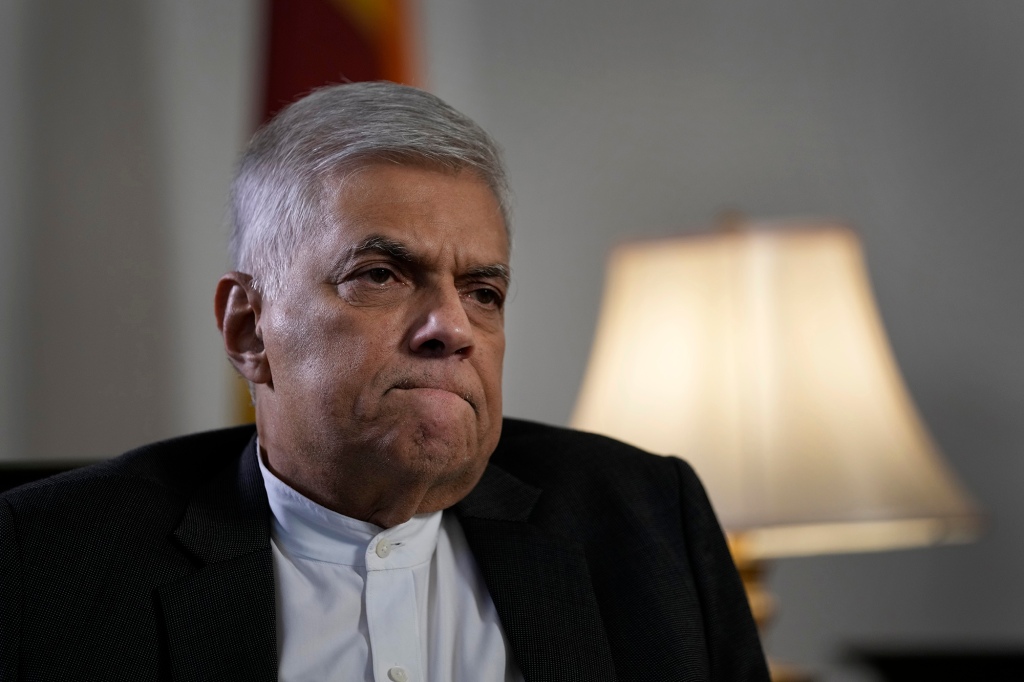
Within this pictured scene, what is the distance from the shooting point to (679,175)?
2.91 meters

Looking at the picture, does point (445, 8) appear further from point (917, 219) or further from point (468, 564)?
point (468, 564)

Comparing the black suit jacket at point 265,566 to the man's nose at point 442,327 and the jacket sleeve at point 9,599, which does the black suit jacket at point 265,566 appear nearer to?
the jacket sleeve at point 9,599

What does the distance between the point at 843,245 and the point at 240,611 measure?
133cm

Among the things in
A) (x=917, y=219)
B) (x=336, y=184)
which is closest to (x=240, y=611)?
(x=336, y=184)

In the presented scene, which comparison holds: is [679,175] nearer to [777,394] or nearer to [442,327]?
[777,394]

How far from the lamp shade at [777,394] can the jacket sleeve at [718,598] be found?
1.63 ft

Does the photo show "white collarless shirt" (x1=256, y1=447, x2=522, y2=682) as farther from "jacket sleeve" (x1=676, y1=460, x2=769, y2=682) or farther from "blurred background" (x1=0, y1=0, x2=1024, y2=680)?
"blurred background" (x1=0, y1=0, x2=1024, y2=680)

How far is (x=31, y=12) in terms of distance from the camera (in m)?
2.45

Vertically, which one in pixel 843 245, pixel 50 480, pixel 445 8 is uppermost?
pixel 445 8

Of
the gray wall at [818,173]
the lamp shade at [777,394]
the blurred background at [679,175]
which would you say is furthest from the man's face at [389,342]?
the gray wall at [818,173]

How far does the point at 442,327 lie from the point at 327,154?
0.25 m

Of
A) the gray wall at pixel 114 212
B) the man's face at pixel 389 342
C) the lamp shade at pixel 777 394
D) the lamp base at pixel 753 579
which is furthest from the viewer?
the gray wall at pixel 114 212

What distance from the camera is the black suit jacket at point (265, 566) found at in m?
1.09

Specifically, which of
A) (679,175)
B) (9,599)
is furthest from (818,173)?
(9,599)
